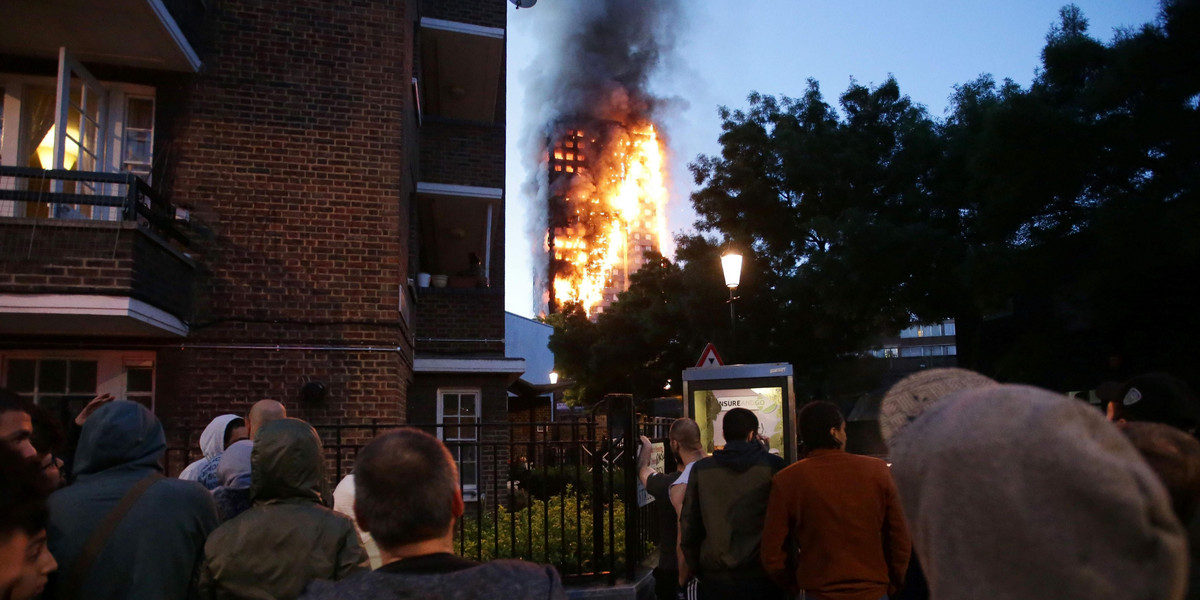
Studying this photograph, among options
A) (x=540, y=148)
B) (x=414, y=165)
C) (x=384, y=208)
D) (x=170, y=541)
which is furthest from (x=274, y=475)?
(x=540, y=148)

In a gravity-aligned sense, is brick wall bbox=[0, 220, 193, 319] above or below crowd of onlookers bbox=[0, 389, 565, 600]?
above

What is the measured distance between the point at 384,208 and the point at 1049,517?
32.2ft

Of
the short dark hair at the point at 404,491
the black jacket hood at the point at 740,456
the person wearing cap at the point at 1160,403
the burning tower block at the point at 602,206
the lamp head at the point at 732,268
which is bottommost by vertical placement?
the black jacket hood at the point at 740,456

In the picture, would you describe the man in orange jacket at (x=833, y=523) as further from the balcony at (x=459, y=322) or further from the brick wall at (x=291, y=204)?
the balcony at (x=459, y=322)

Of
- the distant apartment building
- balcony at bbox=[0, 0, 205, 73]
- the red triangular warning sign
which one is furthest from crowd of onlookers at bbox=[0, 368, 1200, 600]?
the distant apartment building

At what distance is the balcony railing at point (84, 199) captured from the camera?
7895 millimetres

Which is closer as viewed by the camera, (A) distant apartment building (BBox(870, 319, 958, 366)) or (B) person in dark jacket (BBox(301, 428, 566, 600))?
(B) person in dark jacket (BBox(301, 428, 566, 600))

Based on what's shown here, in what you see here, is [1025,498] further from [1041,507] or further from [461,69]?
[461,69]

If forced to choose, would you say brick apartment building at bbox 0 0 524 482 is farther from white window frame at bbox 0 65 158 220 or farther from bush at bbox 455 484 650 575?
bush at bbox 455 484 650 575

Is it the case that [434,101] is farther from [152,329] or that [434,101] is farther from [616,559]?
[616,559]

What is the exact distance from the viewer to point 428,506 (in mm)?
2146

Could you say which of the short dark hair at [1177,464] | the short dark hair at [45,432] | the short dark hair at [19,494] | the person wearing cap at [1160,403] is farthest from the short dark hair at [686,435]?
the short dark hair at [19,494]

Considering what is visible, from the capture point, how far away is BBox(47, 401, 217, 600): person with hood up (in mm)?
2941

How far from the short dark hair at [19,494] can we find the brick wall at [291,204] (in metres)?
7.80
